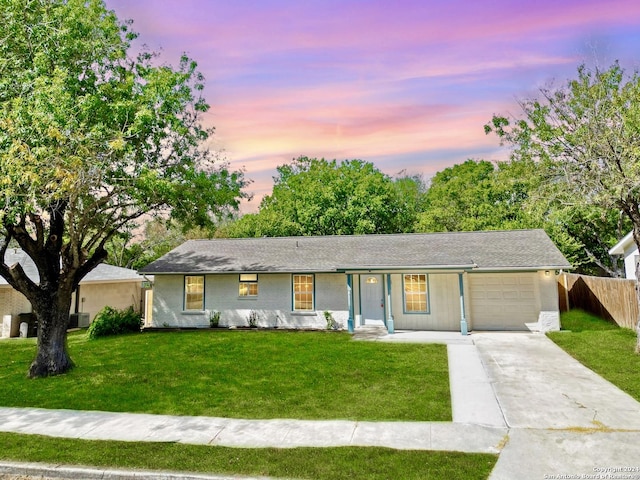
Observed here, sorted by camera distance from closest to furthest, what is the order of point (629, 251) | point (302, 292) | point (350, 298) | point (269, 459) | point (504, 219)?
1. point (269, 459)
2. point (350, 298)
3. point (302, 292)
4. point (629, 251)
5. point (504, 219)

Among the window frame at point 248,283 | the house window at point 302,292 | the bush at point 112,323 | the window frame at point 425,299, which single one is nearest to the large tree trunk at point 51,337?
the bush at point 112,323

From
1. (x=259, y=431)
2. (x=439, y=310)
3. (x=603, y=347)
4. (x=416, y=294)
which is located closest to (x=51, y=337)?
(x=259, y=431)

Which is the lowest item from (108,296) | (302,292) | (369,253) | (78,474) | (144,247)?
(78,474)

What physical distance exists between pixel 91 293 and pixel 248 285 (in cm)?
1002

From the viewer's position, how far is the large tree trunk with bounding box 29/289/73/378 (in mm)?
11109

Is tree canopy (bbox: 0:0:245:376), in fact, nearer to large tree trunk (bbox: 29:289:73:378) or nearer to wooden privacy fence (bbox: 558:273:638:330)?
large tree trunk (bbox: 29:289:73:378)

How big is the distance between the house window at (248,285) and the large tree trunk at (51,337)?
8239 mm

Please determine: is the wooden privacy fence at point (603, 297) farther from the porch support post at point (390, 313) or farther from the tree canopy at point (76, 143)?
the tree canopy at point (76, 143)

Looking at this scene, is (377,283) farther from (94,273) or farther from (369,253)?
(94,273)

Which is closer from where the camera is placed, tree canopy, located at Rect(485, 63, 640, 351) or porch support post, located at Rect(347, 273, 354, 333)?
tree canopy, located at Rect(485, 63, 640, 351)

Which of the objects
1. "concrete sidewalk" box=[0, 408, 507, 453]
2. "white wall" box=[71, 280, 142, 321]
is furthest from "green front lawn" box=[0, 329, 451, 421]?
"white wall" box=[71, 280, 142, 321]

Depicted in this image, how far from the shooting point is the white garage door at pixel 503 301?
53.5 feet

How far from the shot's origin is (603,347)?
12.6 metres

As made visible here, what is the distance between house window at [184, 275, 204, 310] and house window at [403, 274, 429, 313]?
Answer: 986 cm
